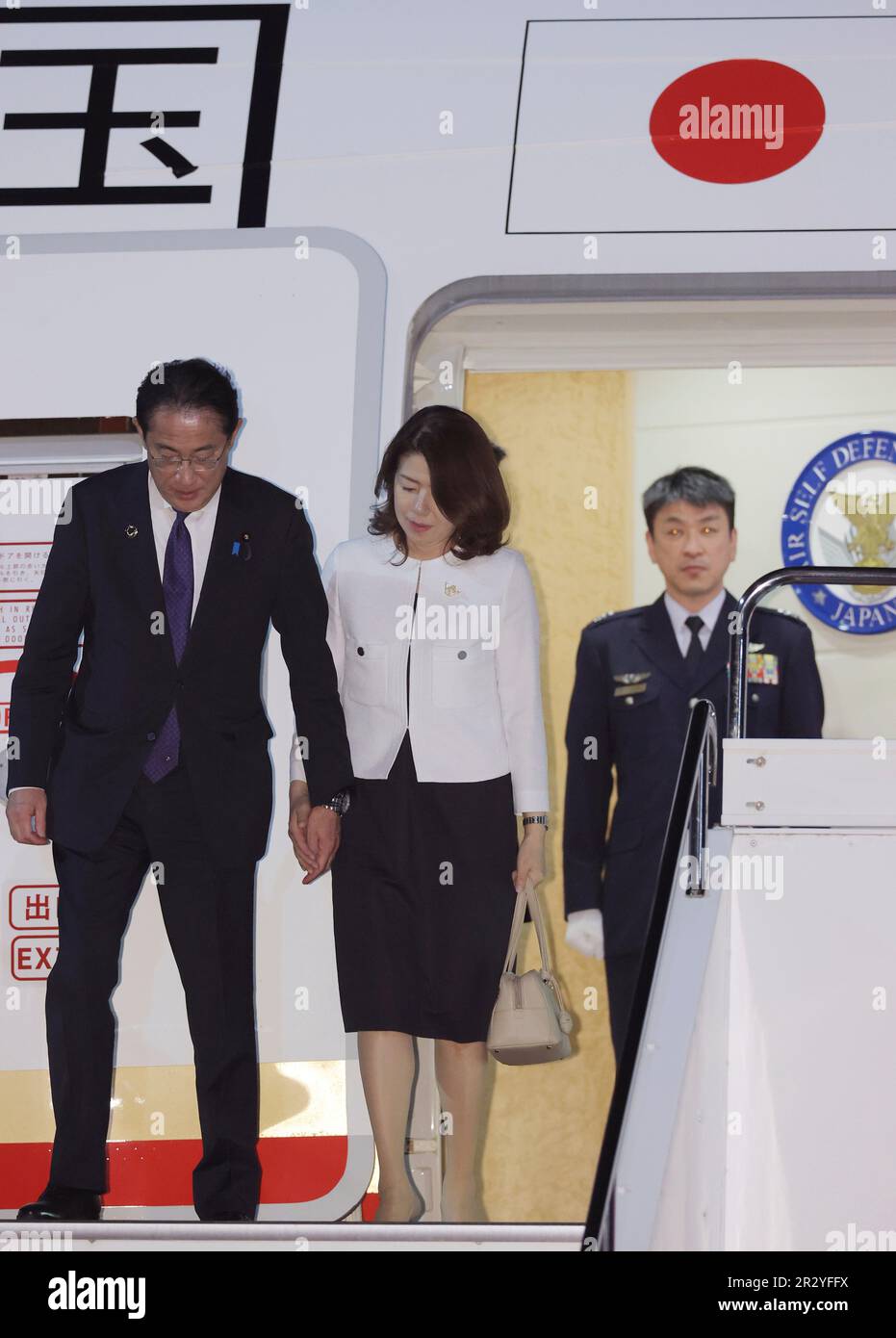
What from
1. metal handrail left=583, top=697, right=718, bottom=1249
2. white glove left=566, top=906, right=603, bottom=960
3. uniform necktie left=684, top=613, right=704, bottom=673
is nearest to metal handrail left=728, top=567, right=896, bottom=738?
metal handrail left=583, top=697, right=718, bottom=1249

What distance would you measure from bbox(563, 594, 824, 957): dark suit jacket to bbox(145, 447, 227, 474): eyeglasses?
3.36ft

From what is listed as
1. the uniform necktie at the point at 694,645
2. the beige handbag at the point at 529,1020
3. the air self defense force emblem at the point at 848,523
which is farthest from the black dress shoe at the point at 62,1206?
the air self defense force emblem at the point at 848,523

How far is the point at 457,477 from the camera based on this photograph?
3.38 m

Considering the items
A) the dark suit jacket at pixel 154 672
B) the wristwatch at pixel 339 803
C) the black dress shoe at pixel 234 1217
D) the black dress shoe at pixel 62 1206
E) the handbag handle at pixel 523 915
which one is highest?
the dark suit jacket at pixel 154 672

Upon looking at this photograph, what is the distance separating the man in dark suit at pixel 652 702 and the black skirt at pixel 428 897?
1.51 feet

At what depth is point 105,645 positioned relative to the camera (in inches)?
135

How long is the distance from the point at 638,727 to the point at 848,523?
2166 mm

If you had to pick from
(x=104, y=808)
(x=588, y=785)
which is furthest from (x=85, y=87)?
(x=588, y=785)

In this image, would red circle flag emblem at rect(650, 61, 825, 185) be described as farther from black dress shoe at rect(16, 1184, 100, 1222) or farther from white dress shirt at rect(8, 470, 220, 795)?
black dress shoe at rect(16, 1184, 100, 1222)

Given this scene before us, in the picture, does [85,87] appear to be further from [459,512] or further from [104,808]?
[104,808]

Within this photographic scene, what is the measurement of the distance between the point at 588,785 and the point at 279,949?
0.83 meters

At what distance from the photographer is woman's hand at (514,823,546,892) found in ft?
11.1

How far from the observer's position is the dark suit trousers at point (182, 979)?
10.6ft

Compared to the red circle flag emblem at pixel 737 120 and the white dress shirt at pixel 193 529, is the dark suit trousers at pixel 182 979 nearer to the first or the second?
the white dress shirt at pixel 193 529
